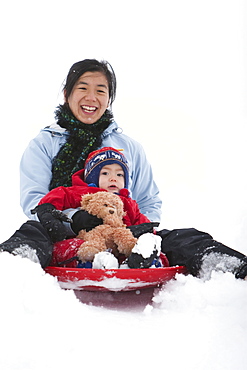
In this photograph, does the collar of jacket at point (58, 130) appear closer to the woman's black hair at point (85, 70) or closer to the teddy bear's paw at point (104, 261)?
the woman's black hair at point (85, 70)

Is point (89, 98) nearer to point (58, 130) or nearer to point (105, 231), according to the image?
point (58, 130)

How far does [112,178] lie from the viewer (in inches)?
78.2

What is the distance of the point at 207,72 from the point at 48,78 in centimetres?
315

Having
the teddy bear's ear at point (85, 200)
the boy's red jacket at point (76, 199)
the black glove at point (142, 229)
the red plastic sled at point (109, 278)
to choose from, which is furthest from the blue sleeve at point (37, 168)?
the red plastic sled at point (109, 278)

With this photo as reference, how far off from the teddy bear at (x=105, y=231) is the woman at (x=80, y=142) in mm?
539

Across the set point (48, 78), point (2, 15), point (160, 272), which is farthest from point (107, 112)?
point (2, 15)

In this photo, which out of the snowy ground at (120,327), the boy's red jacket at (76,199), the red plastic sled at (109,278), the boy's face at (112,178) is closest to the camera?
the snowy ground at (120,327)

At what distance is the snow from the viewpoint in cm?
109

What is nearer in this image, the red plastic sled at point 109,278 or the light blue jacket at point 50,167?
the red plastic sled at point 109,278

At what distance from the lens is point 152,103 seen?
7.62 meters

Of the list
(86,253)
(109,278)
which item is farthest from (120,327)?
(86,253)

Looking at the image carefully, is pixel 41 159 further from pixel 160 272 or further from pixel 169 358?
pixel 169 358

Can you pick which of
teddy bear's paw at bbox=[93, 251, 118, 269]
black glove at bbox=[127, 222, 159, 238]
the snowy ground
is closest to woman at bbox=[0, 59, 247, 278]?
black glove at bbox=[127, 222, 159, 238]

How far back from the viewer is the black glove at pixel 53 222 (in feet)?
5.41
